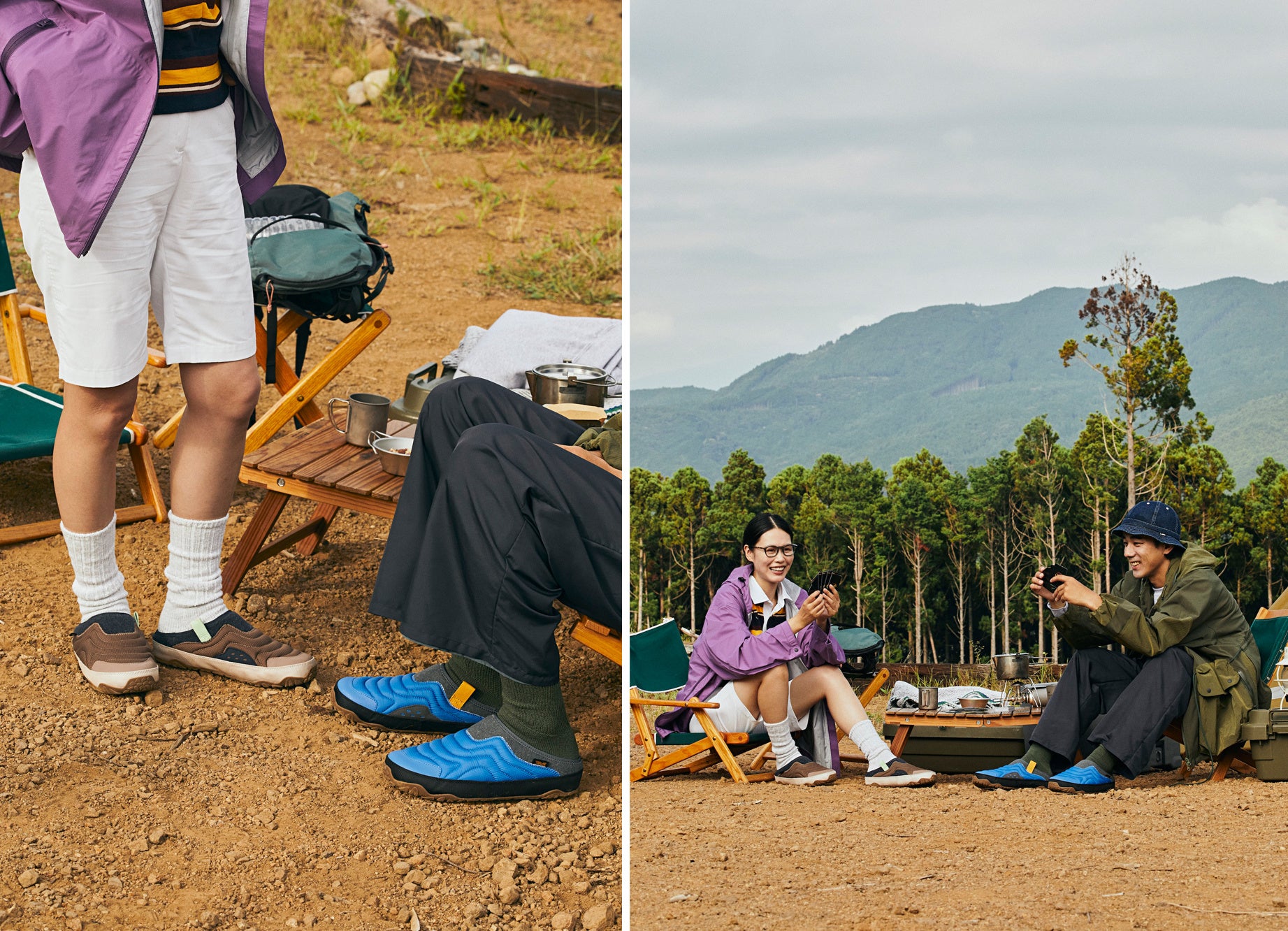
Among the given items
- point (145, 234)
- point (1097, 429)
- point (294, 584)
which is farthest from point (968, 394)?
point (145, 234)

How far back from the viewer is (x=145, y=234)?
8.13ft

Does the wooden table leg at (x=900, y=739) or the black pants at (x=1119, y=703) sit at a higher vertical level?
the black pants at (x=1119, y=703)

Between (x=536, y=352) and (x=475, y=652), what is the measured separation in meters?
1.54

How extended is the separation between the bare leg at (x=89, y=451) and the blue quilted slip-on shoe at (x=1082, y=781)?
2.52 m

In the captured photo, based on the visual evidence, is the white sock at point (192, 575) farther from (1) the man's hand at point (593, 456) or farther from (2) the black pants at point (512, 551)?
(1) the man's hand at point (593, 456)

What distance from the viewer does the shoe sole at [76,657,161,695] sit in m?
2.63

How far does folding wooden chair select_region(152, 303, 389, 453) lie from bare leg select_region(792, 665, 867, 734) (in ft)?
4.83

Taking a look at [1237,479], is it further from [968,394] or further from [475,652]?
[475,652]

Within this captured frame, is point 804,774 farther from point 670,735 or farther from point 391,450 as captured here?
point 391,450

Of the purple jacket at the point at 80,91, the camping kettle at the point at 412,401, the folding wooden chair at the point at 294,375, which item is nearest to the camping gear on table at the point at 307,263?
the folding wooden chair at the point at 294,375

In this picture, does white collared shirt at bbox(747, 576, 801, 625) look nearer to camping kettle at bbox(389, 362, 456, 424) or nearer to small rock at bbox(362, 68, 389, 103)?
camping kettle at bbox(389, 362, 456, 424)

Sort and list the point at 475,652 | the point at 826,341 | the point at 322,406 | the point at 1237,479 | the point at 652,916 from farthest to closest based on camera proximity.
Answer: the point at 826,341 → the point at 1237,479 → the point at 322,406 → the point at 475,652 → the point at 652,916

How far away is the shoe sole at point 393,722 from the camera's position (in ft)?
8.57

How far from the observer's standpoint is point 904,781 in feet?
10.7
